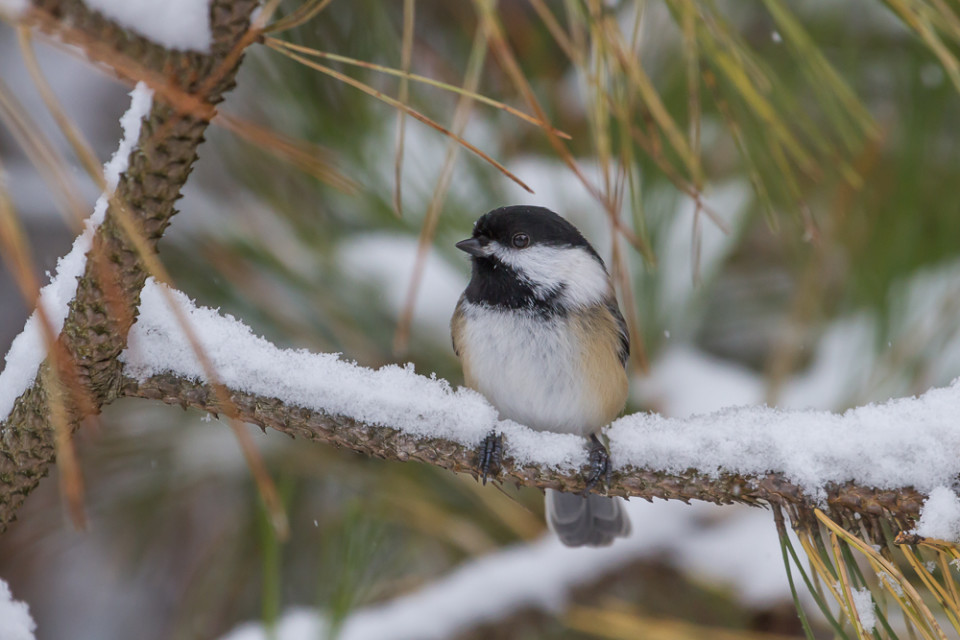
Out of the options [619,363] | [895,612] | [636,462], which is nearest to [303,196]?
[619,363]

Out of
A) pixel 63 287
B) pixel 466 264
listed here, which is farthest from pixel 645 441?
pixel 466 264

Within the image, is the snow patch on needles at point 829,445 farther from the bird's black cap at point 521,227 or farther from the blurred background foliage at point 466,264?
the bird's black cap at point 521,227

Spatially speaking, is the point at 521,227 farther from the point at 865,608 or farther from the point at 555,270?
the point at 865,608

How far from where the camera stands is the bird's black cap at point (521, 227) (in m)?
1.52

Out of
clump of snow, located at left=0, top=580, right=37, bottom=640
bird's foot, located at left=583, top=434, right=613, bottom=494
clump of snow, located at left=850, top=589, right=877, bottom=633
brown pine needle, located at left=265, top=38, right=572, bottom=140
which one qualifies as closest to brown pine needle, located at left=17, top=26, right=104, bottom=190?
brown pine needle, located at left=265, top=38, right=572, bottom=140

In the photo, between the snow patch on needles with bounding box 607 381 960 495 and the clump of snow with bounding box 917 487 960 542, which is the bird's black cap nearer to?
the snow patch on needles with bounding box 607 381 960 495

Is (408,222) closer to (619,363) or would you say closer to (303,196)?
(303,196)

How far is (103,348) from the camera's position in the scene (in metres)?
0.76

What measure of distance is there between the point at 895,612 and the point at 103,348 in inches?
53.7

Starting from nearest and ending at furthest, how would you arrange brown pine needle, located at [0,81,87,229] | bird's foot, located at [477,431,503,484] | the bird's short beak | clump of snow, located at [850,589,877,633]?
1. brown pine needle, located at [0,81,87,229]
2. clump of snow, located at [850,589,877,633]
3. bird's foot, located at [477,431,503,484]
4. the bird's short beak

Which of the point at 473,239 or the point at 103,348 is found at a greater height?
the point at 473,239

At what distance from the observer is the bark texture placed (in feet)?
2.13

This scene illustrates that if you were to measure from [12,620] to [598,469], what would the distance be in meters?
0.68

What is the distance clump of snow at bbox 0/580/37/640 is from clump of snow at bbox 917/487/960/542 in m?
0.88
